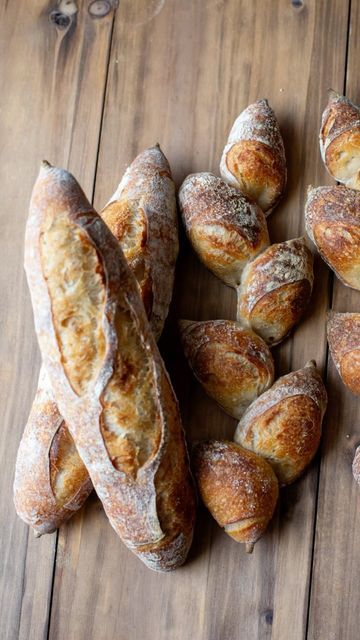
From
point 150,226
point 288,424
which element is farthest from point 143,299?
point 288,424

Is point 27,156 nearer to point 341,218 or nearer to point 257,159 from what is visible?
point 257,159

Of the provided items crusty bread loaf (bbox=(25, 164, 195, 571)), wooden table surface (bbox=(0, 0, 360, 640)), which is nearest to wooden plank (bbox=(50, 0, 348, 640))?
wooden table surface (bbox=(0, 0, 360, 640))

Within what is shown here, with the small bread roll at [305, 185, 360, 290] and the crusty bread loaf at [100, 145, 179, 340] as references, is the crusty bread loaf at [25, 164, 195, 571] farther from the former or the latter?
the small bread roll at [305, 185, 360, 290]

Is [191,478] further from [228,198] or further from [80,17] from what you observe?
[80,17]

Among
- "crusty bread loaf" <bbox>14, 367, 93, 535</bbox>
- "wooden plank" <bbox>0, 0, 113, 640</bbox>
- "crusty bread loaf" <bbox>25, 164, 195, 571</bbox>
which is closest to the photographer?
"crusty bread loaf" <bbox>25, 164, 195, 571</bbox>

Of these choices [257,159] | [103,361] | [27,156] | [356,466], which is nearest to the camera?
[103,361]

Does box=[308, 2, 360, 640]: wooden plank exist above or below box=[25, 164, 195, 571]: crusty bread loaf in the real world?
below
